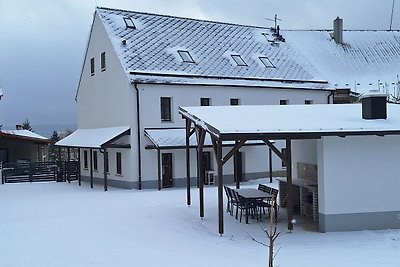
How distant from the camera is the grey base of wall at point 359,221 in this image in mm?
11695

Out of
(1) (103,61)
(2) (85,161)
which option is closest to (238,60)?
(1) (103,61)

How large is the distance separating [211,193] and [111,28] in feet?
34.4

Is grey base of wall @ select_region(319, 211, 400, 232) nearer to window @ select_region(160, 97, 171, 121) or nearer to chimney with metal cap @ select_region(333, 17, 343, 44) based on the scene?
window @ select_region(160, 97, 171, 121)

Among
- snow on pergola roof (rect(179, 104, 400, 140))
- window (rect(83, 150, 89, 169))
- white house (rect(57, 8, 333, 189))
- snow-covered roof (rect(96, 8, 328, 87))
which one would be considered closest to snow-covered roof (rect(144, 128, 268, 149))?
white house (rect(57, 8, 333, 189))

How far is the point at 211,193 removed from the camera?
19016mm

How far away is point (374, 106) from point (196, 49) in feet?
46.9

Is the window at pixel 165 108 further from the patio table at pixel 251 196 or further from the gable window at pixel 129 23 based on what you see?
the patio table at pixel 251 196

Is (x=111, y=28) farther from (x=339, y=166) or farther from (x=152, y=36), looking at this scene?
(x=339, y=166)

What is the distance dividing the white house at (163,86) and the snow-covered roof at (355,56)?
182 cm

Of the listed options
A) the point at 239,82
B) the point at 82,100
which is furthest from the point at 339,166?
the point at 82,100

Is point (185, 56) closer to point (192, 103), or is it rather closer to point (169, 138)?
point (192, 103)

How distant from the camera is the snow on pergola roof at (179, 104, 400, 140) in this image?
1124 centimetres

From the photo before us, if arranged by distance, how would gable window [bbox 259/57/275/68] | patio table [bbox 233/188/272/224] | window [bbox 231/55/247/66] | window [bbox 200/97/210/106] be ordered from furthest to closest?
1. gable window [bbox 259/57/275/68]
2. window [bbox 231/55/247/66]
3. window [bbox 200/97/210/106]
4. patio table [bbox 233/188/272/224]

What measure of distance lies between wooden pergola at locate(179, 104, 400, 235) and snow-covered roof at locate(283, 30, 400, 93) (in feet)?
53.6
